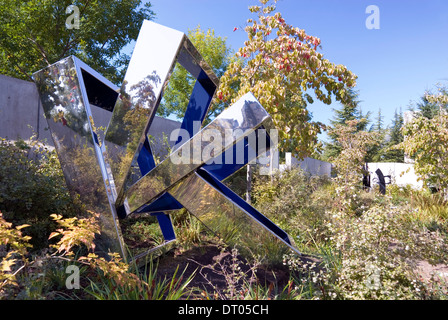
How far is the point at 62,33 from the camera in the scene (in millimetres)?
14109

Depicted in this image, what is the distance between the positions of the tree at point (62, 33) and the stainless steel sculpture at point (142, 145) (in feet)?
37.3

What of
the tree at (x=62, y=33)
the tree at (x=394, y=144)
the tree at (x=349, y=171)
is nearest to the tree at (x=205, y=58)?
the tree at (x=62, y=33)

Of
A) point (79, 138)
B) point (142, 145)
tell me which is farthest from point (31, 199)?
point (142, 145)

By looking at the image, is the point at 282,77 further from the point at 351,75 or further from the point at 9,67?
the point at 9,67

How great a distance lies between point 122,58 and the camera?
15.2 m

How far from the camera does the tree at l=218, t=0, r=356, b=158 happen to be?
6812 mm

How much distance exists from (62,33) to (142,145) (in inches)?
545

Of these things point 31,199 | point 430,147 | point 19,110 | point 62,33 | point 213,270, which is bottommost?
point 213,270

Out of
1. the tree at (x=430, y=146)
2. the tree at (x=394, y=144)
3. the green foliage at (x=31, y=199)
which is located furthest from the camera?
the tree at (x=394, y=144)

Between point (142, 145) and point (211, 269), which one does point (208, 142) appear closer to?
point (142, 145)

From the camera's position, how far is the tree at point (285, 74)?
6.81 metres

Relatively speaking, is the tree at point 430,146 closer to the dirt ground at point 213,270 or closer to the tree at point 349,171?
the tree at point 349,171

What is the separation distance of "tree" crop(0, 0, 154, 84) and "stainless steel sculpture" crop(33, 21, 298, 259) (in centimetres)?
1136

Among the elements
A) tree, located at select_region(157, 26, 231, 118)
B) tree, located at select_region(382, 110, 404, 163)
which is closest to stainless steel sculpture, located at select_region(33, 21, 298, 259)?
tree, located at select_region(157, 26, 231, 118)
